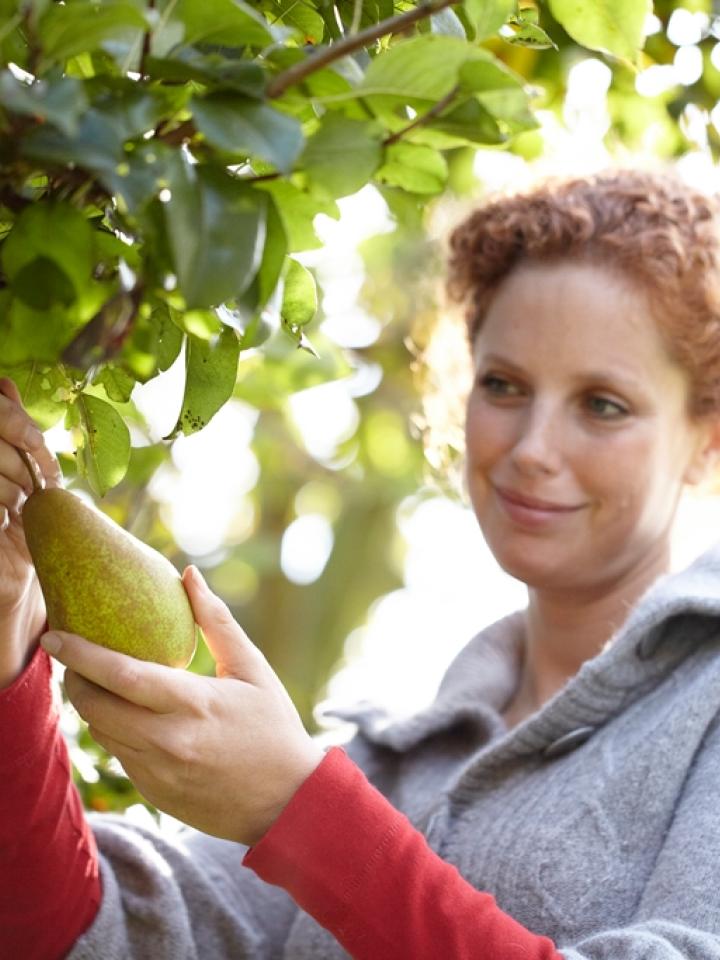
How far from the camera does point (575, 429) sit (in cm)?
172

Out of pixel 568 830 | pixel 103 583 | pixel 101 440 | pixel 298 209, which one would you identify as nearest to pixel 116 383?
pixel 101 440

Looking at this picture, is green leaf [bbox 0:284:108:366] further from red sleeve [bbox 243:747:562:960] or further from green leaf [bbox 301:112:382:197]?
red sleeve [bbox 243:747:562:960]

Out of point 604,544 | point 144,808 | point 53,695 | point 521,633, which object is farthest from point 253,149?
point 521,633

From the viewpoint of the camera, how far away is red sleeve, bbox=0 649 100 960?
1342 millimetres

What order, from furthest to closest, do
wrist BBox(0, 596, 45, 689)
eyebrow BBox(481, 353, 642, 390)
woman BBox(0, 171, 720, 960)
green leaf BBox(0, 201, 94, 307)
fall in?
1. eyebrow BBox(481, 353, 642, 390)
2. wrist BBox(0, 596, 45, 689)
3. woman BBox(0, 171, 720, 960)
4. green leaf BBox(0, 201, 94, 307)

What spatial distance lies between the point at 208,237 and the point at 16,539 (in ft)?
1.95

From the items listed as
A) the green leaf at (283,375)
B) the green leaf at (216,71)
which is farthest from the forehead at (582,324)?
the green leaf at (216,71)

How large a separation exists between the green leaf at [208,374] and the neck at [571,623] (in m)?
0.96

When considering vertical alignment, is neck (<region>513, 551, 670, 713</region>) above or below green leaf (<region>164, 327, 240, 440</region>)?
below

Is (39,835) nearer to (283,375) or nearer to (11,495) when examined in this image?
(11,495)

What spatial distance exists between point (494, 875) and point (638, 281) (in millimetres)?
785

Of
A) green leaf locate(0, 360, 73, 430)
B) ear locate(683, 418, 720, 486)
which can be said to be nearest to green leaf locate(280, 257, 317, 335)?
green leaf locate(0, 360, 73, 430)

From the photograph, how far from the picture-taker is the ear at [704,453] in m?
1.90

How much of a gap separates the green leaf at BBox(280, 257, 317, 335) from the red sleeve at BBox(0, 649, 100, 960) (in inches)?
20.6
